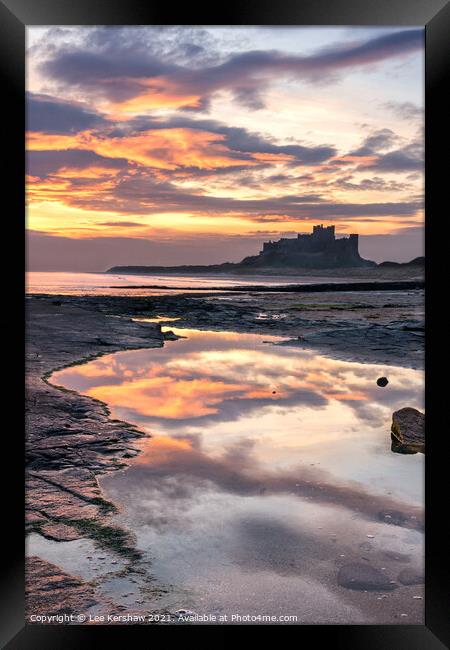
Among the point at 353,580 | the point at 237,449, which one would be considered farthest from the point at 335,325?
the point at 353,580

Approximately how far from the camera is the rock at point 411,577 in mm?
3176

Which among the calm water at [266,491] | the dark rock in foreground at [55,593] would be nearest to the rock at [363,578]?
the calm water at [266,491]

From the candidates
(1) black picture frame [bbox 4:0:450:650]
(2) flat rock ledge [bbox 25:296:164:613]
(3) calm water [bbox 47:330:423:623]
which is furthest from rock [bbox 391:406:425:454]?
(1) black picture frame [bbox 4:0:450:650]

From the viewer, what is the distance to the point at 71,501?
13.5 feet

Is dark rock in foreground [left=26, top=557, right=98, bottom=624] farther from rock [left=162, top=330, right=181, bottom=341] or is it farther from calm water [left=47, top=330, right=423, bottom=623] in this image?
rock [left=162, top=330, right=181, bottom=341]

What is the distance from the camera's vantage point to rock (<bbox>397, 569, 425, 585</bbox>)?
3.18m

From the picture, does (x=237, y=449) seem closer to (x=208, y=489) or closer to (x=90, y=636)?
(x=208, y=489)

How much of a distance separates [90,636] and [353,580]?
59.1 inches

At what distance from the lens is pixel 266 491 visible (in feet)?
14.5
